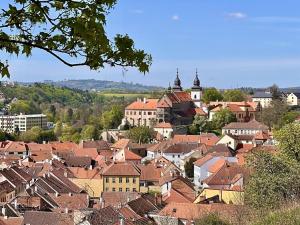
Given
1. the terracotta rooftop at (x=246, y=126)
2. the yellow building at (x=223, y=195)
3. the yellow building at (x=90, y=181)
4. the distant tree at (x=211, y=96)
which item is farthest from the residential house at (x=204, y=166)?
the distant tree at (x=211, y=96)

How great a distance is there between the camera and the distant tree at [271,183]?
2331cm

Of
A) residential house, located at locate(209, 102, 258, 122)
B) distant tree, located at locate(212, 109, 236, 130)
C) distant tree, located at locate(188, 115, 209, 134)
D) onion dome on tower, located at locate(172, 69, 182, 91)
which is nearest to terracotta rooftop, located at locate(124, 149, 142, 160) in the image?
distant tree, located at locate(188, 115, 209, 134)

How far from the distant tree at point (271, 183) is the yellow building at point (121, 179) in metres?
19.9

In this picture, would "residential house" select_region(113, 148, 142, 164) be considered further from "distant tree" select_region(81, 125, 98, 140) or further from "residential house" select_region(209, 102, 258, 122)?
"residential house" select_region(209, 102, 258, 122)

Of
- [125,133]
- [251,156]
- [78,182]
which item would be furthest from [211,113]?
[251,156]

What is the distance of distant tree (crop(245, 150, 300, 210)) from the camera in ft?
76.5

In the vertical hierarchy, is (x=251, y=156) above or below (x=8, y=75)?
below

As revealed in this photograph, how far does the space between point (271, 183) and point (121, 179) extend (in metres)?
22.6

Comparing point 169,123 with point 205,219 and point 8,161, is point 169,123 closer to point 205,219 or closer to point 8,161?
point 8,161

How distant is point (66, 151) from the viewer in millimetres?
65875

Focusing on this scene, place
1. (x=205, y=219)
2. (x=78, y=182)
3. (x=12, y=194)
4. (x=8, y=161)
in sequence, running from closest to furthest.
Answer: (x=205, y=219)
(x=12, y=194)
(x=78, y=182)
(x=8, y=161)

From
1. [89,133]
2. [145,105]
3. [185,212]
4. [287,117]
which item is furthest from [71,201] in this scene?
[145,105]

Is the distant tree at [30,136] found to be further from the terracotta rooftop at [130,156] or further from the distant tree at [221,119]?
the terracotta rooftop at [130,156]

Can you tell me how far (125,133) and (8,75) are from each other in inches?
2969
